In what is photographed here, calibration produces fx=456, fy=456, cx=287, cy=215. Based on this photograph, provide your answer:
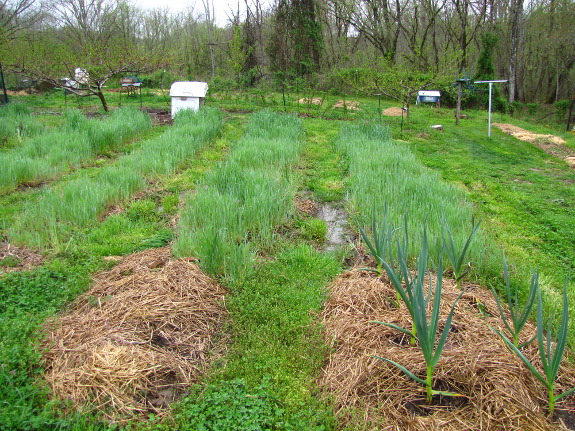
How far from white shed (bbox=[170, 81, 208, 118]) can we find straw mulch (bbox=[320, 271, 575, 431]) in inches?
370

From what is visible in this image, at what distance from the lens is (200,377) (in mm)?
2471

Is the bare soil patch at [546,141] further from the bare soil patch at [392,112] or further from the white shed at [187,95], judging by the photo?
the white shed at [187,95]

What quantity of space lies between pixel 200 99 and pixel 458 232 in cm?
928

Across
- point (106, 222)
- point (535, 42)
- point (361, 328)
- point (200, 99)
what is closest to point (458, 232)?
point (361, 328)

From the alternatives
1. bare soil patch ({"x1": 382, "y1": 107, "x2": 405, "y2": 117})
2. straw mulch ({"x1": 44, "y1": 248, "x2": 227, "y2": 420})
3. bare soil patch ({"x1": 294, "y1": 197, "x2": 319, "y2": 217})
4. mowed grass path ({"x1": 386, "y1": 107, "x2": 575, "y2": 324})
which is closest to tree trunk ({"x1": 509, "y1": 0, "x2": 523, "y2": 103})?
bare soil patch ({"x1": 382, "y1": 107, "x2": 405, "y2": 117})

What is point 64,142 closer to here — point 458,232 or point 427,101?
point 458,232

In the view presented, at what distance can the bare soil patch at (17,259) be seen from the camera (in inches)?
141

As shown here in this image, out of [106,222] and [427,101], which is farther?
[427,101]

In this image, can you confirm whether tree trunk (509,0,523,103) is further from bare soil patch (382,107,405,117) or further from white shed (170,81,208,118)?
white shed (170,81,208,118)

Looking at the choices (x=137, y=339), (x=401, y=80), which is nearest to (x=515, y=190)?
(x=401, y=80)

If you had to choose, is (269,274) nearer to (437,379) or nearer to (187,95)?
(437,379)

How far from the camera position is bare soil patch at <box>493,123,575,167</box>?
9.56 meters

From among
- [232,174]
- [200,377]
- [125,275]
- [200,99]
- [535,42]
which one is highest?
[535,42]

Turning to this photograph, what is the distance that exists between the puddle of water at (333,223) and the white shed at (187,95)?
22.4 ft
